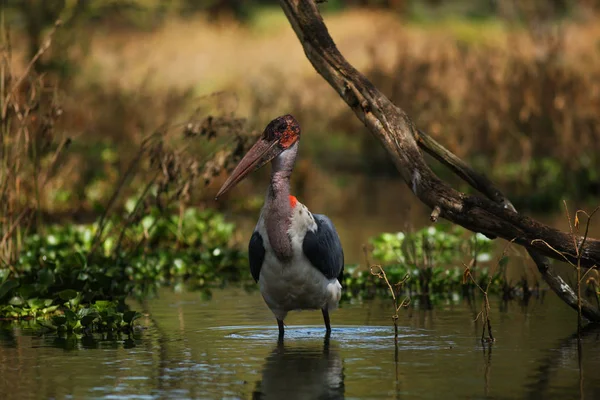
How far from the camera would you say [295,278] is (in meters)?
9.82

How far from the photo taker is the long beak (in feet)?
32.9

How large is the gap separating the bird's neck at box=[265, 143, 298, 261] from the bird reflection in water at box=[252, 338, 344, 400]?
74 centimetres

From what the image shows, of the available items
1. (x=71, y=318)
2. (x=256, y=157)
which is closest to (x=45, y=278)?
(x=71, y=318)

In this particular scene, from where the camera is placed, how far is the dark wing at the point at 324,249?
32.3ft

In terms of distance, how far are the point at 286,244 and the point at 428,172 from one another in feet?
3.83

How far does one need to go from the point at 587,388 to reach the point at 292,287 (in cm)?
273

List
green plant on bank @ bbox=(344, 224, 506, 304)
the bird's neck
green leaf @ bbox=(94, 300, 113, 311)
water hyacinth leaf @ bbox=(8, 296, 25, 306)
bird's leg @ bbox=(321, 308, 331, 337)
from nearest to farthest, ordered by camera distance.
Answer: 1. the bird's neck
2. bird's leg @ bbox=(321, 308, 331, 337)
3. green leaf @ bbox=(94, 300, 113, 311)
4. water hyacinth leaf @ bbox=(8, 296, 25, 306)
5. green plant on bank @ bbox=(344, 224, 506, 304)

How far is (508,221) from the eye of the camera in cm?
941

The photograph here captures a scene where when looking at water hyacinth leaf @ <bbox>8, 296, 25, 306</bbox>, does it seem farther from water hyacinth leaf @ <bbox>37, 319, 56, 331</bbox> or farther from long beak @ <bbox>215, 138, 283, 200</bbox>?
long beak @ <bbox>215, 138, 283, 200</bbox>

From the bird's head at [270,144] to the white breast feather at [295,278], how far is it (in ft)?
1.34

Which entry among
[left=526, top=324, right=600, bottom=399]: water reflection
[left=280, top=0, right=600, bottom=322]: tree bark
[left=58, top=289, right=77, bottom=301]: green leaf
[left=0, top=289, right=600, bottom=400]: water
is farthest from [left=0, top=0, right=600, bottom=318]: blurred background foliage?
[left=526, top=324, right=600, bottom=399]: water reflection

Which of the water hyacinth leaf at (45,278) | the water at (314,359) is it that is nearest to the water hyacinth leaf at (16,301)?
the water hyacinth leaf at (45,278)

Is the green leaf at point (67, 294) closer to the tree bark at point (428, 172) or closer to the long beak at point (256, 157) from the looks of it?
the long beak at point (256, 157)

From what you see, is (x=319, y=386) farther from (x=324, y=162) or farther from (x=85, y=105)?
(x=324, y=162)
